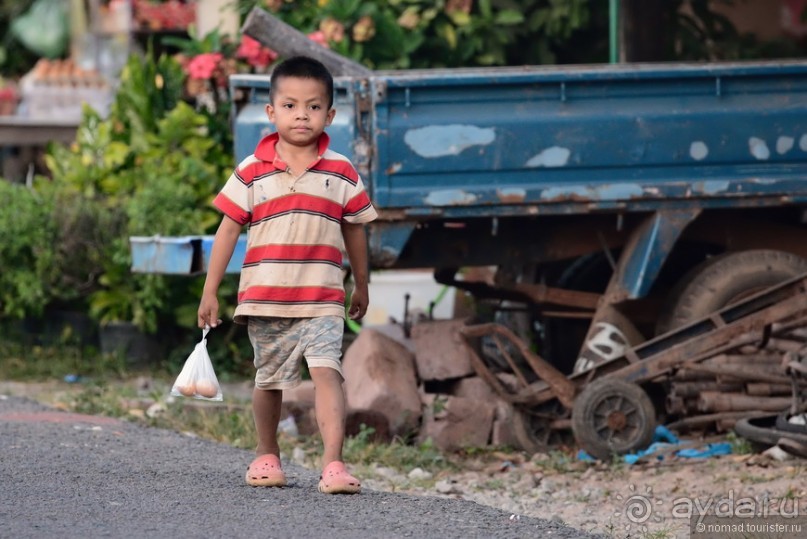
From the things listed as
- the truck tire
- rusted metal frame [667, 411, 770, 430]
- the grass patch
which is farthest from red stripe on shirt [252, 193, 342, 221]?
the grass patch

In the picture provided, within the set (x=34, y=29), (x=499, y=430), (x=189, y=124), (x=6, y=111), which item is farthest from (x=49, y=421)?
(x=34, y=29)

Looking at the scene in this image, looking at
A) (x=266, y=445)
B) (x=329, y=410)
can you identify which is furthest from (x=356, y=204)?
(x=266, y=445)

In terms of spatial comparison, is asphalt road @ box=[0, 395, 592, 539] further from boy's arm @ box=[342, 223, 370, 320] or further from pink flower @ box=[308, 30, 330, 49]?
pink flower @ box=[308, 30, 330, 49]

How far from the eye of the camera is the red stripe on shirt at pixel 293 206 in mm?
4820

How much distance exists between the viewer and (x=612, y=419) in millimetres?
7234

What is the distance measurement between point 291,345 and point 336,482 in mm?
510

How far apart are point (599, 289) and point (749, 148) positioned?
1677 millimetres

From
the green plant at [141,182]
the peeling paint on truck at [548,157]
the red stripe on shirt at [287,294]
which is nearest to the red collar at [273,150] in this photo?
the red stripe on shirt at [287,294]

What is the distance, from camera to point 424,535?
4254 millimetres

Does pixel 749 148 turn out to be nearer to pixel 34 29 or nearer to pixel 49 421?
pixel 49 421

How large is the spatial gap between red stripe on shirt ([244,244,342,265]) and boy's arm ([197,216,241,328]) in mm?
96

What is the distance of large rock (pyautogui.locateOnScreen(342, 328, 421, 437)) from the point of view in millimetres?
7723

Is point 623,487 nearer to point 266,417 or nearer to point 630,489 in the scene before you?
point 630,489

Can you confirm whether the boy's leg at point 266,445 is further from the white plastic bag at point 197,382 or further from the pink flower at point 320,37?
the pink flower at point 320,37
